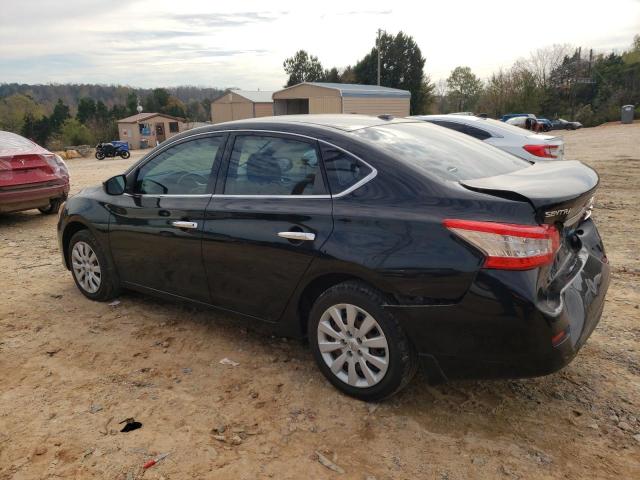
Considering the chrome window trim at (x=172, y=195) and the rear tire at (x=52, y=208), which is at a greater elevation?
the chrome window trim at (x=172, y=195)

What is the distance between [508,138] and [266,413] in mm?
6462

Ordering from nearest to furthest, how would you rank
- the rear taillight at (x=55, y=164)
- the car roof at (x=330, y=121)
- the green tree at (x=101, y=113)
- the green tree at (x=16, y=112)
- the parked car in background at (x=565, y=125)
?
the car roof at (x=330, y=121) < the rear taillight at (x=55, y=164) < the parked car in background at (x=565, y=125) < the green tree at (x=16, y=112) < the green tree at (x=101, y=113)

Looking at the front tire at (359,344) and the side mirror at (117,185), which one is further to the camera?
the side mirror at (117,185)

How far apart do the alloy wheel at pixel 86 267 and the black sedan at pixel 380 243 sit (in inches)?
30.8

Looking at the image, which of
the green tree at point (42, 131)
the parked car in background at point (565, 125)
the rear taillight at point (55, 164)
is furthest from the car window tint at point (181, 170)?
the green tree at point (42, 131)

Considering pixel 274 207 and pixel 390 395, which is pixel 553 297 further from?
pixel 274 207

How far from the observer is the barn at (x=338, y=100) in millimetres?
33969

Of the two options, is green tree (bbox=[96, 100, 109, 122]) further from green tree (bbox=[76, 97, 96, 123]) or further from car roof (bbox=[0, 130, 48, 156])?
car roof (bbox=[0, 130, 48, 156])

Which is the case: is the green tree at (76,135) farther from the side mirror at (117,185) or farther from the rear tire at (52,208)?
the side mirror at (117,185)

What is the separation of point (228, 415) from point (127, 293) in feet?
7.87

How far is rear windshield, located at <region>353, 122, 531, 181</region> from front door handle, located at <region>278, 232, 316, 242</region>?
2.16 ft

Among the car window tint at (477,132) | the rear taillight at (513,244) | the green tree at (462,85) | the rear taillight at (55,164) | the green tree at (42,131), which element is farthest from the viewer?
the green tree at (462,85)

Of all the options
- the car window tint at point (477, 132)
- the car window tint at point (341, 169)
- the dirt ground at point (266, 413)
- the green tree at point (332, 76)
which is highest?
the green tree at point (332, 76)

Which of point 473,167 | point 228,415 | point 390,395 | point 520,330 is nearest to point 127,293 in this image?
point 228,415
